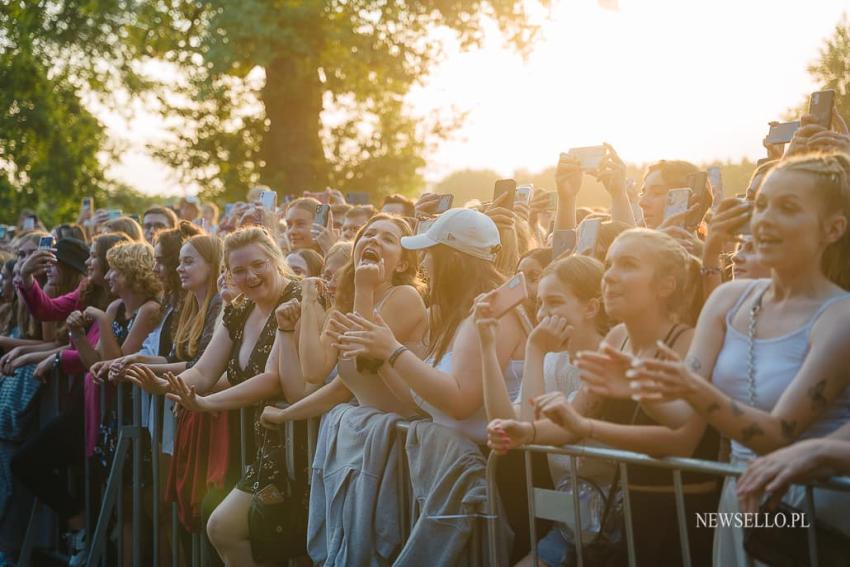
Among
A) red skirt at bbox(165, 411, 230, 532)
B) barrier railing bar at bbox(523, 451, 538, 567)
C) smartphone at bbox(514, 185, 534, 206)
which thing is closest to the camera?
barrier railing bar at bbox(523, 451, 538, 567)

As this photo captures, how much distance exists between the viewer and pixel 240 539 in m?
5.72

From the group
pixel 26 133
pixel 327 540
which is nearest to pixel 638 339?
pixel 327 540

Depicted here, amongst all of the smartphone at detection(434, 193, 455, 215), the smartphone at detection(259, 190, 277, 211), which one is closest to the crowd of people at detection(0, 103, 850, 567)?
the smartphone at detection(434, 193, 455, 215)

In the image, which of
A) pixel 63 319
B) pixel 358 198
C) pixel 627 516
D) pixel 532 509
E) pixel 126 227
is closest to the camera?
pixel 627 516

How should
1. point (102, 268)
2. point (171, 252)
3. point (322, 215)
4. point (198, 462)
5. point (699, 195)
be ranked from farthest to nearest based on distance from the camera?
point (102, 268) → point (322, 215) → point (171, 252) → point (198, 462) → point (699, 195)

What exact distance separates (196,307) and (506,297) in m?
3.65

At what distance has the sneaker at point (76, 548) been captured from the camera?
7.69m

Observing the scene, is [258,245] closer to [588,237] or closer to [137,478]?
[137,478]

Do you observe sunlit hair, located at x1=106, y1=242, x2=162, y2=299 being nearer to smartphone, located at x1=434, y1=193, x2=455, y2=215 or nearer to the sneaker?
the sneaker

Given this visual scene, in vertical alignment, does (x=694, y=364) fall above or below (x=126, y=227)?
below

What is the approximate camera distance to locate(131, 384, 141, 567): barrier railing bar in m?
6.85

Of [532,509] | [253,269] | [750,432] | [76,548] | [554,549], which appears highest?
[253,269]

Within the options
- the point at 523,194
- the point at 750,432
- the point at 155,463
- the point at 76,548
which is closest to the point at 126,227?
the point at 76,548

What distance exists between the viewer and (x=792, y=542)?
3.26m
